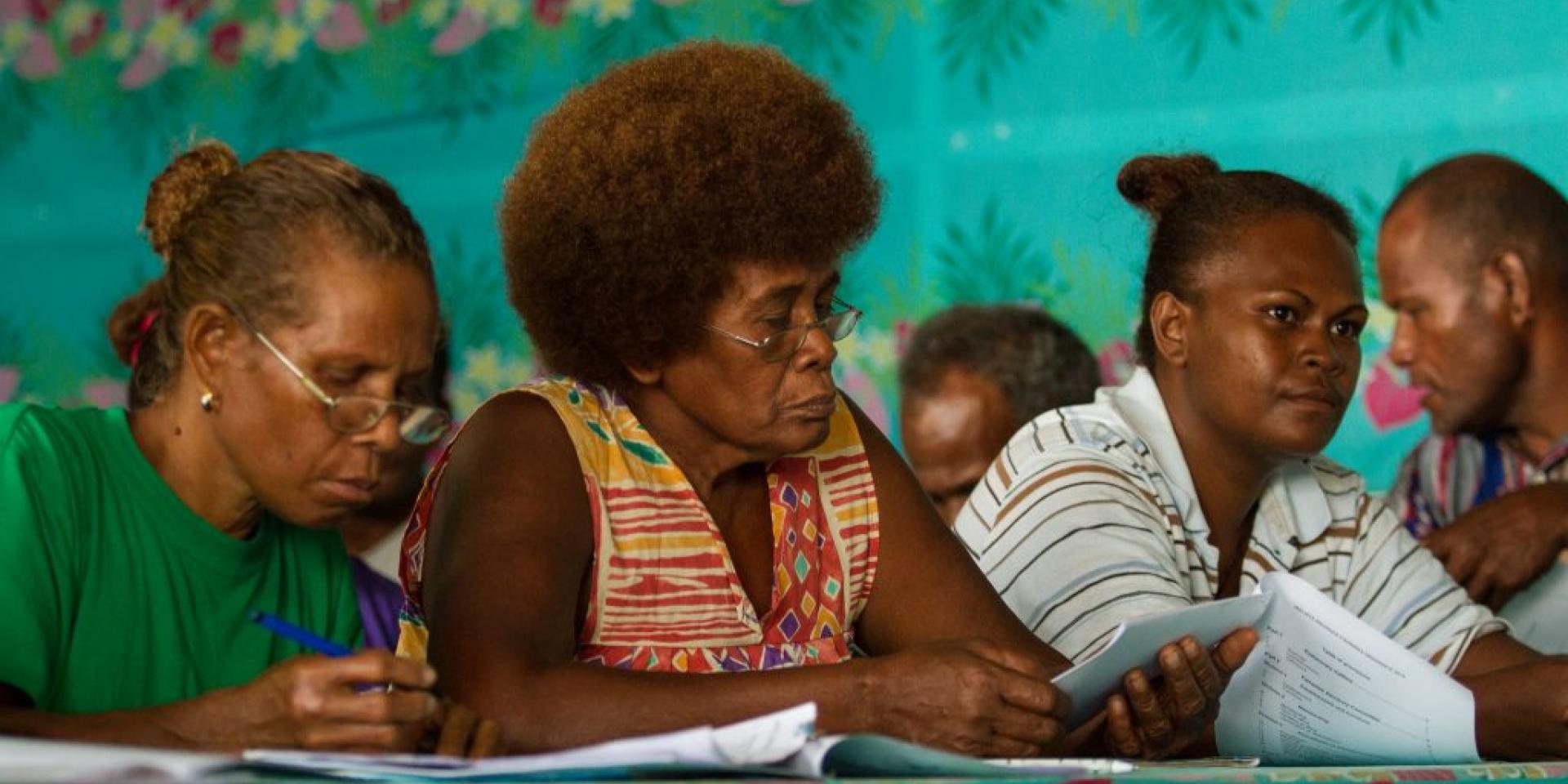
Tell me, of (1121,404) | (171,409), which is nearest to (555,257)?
(171,409)

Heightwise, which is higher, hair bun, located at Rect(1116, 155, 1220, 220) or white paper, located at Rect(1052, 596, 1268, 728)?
hair bun, located at Rect(1116, 155, 1220, 220)

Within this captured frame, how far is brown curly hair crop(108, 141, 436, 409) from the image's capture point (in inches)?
78.8

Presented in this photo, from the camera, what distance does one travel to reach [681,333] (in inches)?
80.5

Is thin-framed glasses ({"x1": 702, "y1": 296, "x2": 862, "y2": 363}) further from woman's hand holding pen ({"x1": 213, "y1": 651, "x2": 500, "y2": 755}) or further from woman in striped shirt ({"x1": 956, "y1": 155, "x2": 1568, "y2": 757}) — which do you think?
woman's hand holding pen ({"x1": 213, "y1": 651, "x2": 500, "y2": 755})

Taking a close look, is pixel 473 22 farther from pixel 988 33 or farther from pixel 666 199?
pixel 666 199

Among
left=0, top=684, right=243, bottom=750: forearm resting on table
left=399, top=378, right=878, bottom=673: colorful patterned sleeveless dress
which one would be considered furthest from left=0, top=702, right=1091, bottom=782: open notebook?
left=399, top=378, right=878, bottom=673: colorful patterned sleeveless dress

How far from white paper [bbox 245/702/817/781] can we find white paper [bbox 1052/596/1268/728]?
18.9 inches

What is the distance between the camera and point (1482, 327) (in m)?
3.51

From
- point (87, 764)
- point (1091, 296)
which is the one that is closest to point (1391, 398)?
point (1091, 296)

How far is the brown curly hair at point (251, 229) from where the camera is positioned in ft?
6.57

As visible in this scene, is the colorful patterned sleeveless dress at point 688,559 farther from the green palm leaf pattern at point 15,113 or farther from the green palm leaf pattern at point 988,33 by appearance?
the green palm leaf pattern at point 15,113

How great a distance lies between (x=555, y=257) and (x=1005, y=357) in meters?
1.75

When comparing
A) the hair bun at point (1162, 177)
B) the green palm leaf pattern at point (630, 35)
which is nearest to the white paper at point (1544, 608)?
the hair bun at point (1162, 177)

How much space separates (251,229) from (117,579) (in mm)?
396
